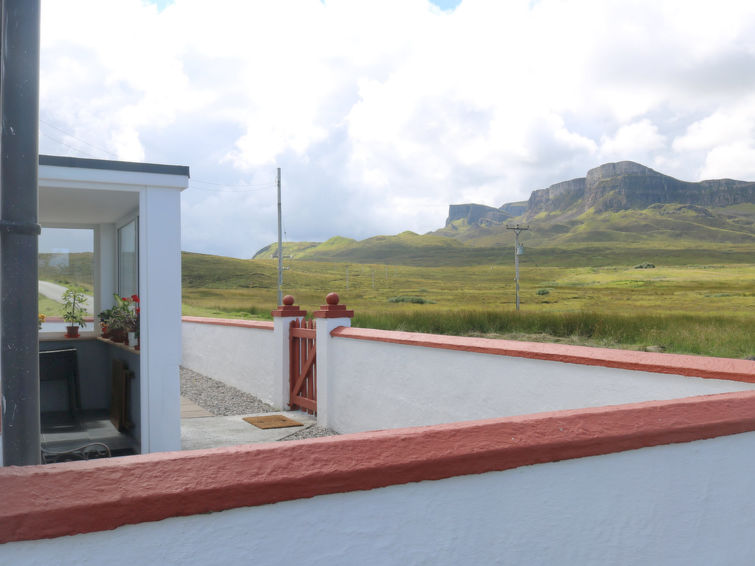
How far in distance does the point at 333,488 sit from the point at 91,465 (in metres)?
A: 0.61

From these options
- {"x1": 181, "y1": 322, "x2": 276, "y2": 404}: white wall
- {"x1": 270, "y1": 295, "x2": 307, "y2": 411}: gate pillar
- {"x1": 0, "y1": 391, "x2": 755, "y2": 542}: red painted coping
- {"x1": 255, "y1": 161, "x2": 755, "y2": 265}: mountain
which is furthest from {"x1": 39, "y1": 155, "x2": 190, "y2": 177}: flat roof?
{"x1": 255, "y1": 161, "x2": 755, "y2": 265}: mountain

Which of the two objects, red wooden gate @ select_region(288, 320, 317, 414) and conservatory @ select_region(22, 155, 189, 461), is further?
red wooden gate @ select_region(288, 320, 317, 414)

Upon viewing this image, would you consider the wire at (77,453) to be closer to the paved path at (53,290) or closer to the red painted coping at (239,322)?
the paved path at (53,290)

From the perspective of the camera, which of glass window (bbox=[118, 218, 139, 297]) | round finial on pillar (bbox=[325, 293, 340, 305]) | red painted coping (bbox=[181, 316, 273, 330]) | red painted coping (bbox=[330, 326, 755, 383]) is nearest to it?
red painted coping (bbox=[330, 326, 755, 383])

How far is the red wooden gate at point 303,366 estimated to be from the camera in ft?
27.6

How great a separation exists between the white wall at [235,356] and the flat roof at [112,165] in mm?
4539

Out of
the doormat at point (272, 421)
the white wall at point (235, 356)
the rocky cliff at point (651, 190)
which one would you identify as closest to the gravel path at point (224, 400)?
the white wall at point (235, 356)

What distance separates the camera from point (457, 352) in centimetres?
542

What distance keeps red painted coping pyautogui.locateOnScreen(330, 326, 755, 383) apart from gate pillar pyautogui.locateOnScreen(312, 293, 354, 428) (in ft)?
5.79

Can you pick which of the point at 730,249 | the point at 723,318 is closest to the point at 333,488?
the point at 723,318

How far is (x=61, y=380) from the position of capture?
680 cm

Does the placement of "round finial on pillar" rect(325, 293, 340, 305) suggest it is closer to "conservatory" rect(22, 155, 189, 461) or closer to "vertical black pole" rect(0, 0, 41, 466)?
"conservatory" rect(22, 155, 189, 461)

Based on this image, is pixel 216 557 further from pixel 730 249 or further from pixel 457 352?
pixel 730 249

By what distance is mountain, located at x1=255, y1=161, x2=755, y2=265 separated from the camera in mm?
132125
